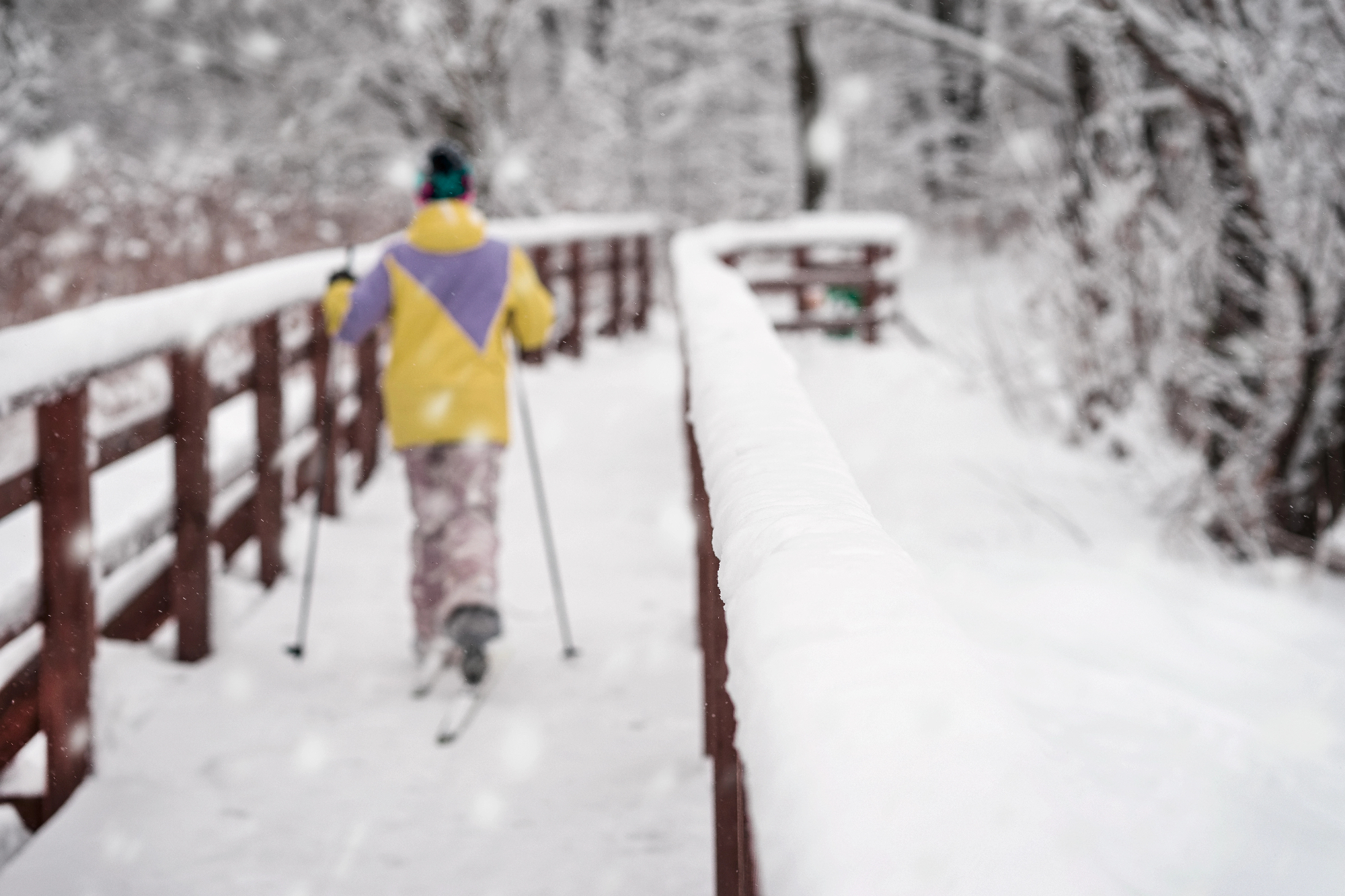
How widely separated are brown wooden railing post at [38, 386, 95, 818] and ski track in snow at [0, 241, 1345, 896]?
123mm

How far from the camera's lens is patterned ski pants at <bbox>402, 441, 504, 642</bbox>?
13.0 feet

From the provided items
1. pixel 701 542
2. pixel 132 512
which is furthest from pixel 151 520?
pixel 701 542

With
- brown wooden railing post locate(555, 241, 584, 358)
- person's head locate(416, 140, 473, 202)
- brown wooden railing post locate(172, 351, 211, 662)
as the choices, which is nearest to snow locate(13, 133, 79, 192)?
brown wooden railing post locate(555, 241, 584, 358)

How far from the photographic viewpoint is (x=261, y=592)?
15.1 ft

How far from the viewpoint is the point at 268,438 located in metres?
4.55

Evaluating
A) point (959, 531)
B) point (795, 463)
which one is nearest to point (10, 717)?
point (795, 463)

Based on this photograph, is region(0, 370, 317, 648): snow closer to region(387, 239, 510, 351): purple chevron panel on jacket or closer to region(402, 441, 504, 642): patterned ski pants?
region(402, 441, 504, 642): patterned ski pants

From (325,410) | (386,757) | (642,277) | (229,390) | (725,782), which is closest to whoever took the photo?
(725,782)

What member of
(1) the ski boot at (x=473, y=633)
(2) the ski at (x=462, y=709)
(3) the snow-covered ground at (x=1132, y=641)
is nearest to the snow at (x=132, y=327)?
(1) the ski boot at (x=473, y=633)

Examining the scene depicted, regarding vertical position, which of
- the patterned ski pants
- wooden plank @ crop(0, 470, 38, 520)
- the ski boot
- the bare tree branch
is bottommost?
the ski boot

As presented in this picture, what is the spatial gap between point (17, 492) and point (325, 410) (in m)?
2.27

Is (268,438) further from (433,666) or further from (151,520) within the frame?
(433,666)

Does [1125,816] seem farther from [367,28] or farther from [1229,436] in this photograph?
[367,28]

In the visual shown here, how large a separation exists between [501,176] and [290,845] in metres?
10.8
